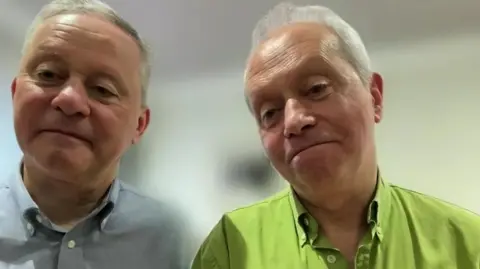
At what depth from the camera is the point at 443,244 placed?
3.60 feet

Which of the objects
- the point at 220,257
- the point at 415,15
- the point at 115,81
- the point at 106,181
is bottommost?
the point at 220,257

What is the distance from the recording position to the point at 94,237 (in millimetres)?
1157

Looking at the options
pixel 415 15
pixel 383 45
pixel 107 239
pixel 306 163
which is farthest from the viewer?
pixel 383 45

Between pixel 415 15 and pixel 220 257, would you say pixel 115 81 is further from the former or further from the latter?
pixel 415 15

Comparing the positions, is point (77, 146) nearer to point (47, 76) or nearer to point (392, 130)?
point (47, 76)

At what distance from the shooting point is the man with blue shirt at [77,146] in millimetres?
1088

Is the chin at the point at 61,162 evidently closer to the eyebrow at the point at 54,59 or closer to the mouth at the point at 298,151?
the eyebrow at the point at 54,59

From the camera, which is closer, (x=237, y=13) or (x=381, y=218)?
(x=381, y=218)

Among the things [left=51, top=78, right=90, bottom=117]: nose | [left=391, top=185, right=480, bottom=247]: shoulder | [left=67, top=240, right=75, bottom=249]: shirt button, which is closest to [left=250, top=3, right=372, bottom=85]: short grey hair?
[left=391, top=185, right=480, bottom=247]: shoulder

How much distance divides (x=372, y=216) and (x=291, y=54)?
33 cm

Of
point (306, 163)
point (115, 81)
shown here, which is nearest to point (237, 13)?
point (115, 81)

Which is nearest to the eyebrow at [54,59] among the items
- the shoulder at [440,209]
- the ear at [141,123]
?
the ear at [141,123]

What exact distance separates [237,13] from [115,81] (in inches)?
34.1

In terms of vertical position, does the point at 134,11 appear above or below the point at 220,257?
above
